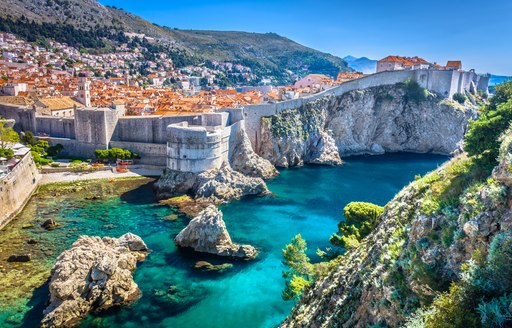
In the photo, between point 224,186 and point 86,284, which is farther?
point 224,186

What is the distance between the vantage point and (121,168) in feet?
116

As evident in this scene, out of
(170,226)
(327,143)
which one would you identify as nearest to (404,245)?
(170,226)

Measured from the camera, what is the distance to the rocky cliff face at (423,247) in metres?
6.03

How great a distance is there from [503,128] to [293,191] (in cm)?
Answer: 2377

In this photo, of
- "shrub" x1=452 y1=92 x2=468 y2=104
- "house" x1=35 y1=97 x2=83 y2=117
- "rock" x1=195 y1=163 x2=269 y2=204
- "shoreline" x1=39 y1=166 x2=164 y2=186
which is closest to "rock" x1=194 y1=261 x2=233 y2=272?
"rock" x1=195 y1=163 x2=269 y2=204

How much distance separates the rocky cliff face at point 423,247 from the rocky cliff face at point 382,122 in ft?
118

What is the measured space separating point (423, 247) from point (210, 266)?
14.3 metres

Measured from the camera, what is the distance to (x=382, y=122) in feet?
176

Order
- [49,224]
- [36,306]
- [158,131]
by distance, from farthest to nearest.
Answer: [158,131], [49,224], [36,306]

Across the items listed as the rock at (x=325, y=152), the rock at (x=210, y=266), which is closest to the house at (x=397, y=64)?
the rock at (x=325, y=152)

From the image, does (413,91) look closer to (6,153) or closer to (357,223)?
(357,223)

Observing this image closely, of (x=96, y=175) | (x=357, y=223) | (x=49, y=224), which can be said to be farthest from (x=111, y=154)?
(x=357, y=223)

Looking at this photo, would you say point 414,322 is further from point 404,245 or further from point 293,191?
point 293,191

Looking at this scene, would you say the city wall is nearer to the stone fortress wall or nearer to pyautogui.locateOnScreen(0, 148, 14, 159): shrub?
pyautogui.locateOnScreen(0, 148, 14, 159): shrub
